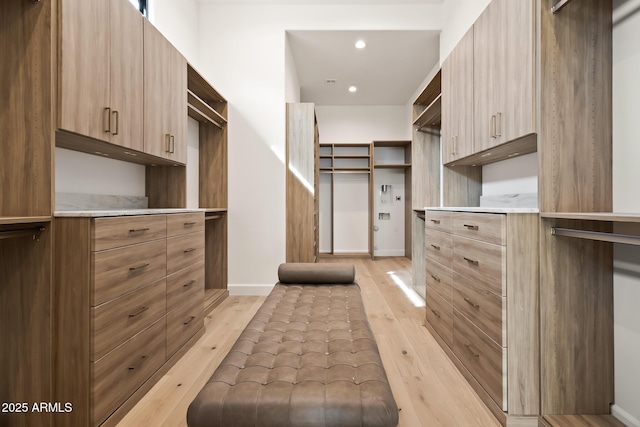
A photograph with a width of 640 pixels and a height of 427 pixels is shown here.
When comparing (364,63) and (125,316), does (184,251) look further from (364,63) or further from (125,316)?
(364,63)

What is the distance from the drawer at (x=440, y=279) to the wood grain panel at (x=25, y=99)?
2.31 meters

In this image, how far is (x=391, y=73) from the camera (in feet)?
17.3

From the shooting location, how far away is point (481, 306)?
1794 millimetres

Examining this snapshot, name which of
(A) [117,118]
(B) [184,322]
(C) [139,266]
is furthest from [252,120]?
(C) [139,266]

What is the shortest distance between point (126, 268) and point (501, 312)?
6.11 ft

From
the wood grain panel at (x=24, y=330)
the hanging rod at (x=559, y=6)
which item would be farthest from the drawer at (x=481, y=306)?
the wood grain panel at (x=24, y=330)

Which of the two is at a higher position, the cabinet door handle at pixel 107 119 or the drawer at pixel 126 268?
the cabinet door handle at pixel 107 119

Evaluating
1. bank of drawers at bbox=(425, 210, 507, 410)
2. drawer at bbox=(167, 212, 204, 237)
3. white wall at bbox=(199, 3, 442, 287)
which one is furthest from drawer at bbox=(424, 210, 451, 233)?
drawer at bbox=(167, 212, 204, 237)

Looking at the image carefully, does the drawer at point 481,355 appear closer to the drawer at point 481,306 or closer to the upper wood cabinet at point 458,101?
the drawer at point 481,306

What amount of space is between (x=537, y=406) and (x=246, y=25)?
14.3 ft

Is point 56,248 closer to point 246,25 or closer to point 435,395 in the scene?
point 435,395

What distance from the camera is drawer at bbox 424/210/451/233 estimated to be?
2.36 meters

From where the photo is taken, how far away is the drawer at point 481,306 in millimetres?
1580

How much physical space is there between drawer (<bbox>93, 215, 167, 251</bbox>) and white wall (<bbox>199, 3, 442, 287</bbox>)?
5.90 ft
